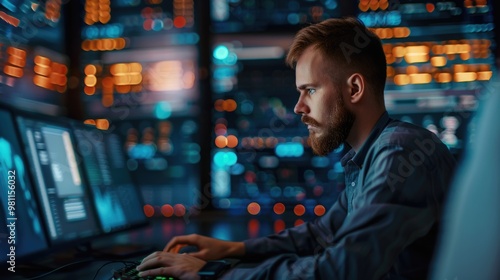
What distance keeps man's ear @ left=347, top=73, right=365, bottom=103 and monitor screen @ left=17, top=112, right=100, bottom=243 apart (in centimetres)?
84

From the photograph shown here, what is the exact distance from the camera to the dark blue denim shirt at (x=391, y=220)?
2.80 feet

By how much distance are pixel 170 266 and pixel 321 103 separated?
52 cm

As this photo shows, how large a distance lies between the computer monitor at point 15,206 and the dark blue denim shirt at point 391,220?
53 centimetres

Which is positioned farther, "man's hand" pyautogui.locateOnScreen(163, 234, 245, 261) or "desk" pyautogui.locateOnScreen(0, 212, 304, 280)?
"man's hand" pyautogui.locateOnScreen(163, 234, 245, 261)

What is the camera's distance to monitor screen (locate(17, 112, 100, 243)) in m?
1.28

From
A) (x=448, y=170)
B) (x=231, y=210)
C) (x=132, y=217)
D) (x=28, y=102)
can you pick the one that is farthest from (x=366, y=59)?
(x=28, y=102)

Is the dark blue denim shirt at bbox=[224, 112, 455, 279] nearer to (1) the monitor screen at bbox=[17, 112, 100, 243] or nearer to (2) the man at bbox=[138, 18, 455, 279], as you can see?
(2) the man at bbox=[138, 18, 455, 279]

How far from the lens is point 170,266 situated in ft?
3.45

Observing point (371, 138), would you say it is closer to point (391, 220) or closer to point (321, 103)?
point (321, 103)

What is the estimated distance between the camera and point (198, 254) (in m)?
1.27

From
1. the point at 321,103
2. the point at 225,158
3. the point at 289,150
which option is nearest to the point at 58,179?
the point at 321,103

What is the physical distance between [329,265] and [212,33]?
178cm

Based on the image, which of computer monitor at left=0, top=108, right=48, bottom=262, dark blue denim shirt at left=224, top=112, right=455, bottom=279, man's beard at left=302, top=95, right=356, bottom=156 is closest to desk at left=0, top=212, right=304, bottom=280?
computer monitor at left=0, top=108, right=48, bottom=262

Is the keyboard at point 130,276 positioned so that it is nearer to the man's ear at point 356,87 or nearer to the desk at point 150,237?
the desk at point 150,237
